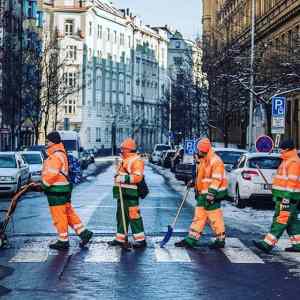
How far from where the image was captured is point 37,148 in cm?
5025

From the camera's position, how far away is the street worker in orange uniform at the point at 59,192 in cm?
1390

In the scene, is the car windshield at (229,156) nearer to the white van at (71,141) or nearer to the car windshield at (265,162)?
the car windshield at (265,162)

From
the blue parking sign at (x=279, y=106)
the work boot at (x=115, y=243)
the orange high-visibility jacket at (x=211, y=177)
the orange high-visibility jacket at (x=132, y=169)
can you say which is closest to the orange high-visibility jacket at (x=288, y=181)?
the orange high-visibility jacket at (x=211, y=177)

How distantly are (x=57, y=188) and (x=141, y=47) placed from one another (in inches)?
4735

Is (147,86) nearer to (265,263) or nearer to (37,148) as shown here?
(37,148)

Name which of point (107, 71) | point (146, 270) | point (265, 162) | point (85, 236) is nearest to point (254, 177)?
point (265, 162)

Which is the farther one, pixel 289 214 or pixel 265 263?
pixel 289 214

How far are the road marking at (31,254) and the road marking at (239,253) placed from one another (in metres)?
2.61

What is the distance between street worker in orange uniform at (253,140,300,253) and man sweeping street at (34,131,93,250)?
273cm

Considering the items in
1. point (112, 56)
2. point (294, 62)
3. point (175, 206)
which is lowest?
point (175, 206)

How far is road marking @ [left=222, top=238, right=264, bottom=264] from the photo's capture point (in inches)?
505

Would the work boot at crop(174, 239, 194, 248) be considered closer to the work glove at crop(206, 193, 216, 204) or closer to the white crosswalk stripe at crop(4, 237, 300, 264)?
the white crosswalk stripe at crop(4, 237, 300, 264)

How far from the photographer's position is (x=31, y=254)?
13.3 meters

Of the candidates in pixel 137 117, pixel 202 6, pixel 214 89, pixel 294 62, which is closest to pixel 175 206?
pixel 294 62
